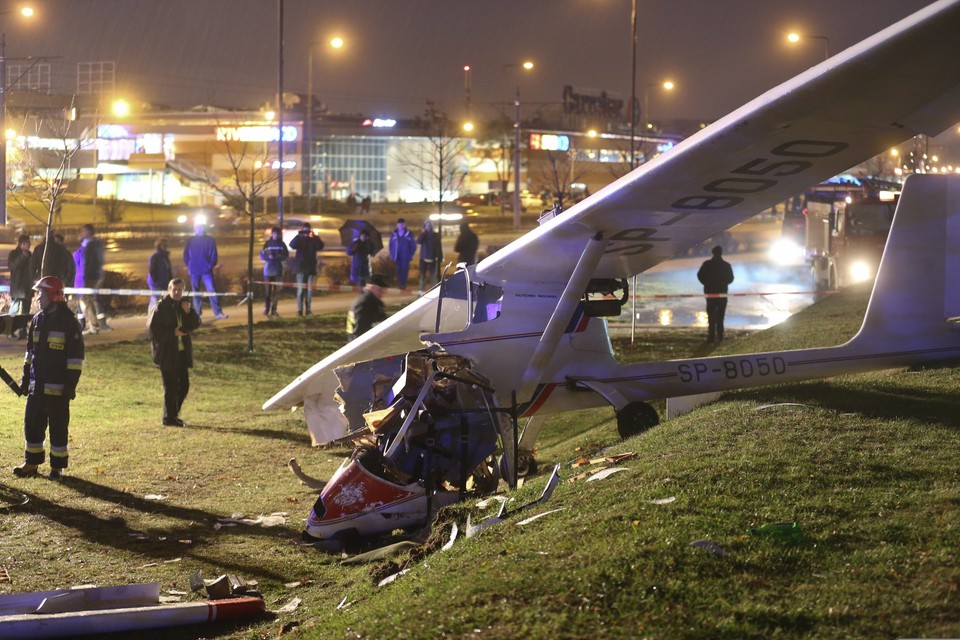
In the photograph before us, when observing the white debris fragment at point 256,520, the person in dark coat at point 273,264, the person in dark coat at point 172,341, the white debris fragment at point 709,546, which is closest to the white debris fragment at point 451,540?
the white debris fragment at point 709,546

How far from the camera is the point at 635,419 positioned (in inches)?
427

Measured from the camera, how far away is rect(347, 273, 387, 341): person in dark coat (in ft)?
49.3

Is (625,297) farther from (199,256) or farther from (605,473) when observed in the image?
(199,256)

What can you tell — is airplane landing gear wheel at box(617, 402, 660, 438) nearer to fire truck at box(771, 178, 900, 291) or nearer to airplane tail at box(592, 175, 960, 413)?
airplane tail at box(592, 175, 960, 413)

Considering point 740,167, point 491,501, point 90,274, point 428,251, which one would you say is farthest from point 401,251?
point 491,501

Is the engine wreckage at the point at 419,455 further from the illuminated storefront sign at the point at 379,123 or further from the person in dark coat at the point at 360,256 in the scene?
the illuminated storefront sign at the point at 379,123

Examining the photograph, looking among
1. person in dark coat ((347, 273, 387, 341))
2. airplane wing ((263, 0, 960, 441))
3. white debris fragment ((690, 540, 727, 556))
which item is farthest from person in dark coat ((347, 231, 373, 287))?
white debris fragment ((690, 540, 727, 556))

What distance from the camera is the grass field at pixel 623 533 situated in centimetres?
555

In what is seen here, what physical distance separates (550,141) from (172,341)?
267ft

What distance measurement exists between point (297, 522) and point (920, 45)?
21.6ft

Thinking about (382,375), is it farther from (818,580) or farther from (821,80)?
(818,580)

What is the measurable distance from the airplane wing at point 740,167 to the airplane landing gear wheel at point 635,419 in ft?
4.69

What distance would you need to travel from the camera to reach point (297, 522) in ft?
33.0

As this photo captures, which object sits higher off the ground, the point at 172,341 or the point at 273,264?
the point at 273,264
